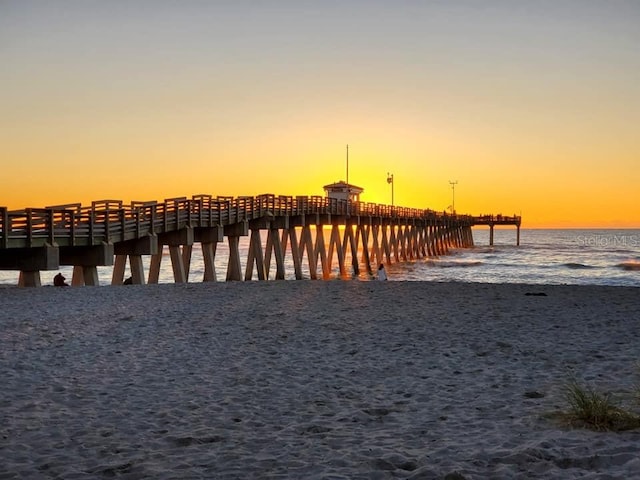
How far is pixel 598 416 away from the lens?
630cm

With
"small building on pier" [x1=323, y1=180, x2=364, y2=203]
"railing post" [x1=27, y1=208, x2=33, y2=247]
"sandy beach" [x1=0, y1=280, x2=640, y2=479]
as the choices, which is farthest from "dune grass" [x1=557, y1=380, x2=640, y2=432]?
"small building on pier" [x1=323, y1=180, x2=364, y2=203]

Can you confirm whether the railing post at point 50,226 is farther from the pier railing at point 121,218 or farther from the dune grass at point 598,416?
the dune grass at point 598,416

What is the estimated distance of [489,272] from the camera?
170 feet

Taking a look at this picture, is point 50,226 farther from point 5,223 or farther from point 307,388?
point 307,388

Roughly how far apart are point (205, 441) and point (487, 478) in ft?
8.45

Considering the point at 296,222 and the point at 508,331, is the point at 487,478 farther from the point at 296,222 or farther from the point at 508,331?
the point at 296,222

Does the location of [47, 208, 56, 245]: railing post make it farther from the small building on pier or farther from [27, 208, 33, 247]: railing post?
the small building on pier

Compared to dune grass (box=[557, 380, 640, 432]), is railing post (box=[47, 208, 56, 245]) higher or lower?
higher

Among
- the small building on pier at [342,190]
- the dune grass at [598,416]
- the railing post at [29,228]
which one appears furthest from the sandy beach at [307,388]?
the small building on pier at [342,190]

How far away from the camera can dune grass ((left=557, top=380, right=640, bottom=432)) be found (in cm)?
620

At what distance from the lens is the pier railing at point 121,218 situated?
20531mm

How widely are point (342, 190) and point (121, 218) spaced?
4249cm

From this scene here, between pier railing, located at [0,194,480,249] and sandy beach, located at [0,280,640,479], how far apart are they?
18.2 feet

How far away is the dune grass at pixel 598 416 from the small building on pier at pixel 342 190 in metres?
57.9
